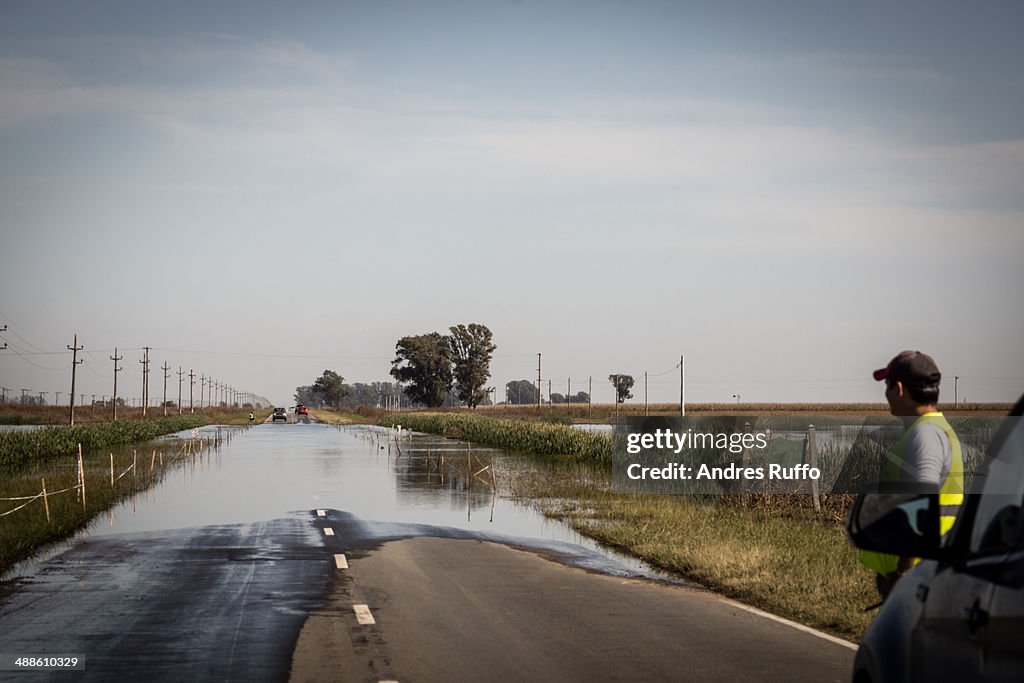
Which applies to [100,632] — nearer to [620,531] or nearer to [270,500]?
[620,531]

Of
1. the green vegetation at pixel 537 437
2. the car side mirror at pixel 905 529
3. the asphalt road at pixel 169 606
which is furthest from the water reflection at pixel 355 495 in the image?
the car side mirror at pixel 905 529

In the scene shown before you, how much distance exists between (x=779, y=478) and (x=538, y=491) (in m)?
7.05

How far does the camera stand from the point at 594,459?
43.3 metres

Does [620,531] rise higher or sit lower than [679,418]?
lower

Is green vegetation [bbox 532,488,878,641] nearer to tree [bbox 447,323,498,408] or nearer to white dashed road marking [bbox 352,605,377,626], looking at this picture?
white dashed road marking [bbox 352,605,377,626]

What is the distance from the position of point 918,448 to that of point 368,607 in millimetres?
8050

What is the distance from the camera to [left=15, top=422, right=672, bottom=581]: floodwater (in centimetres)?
2048

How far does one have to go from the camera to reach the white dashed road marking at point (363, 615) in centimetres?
1182

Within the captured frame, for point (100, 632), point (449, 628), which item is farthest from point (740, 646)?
point (100, 632)

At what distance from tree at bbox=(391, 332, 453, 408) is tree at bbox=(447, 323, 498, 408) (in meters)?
1.42

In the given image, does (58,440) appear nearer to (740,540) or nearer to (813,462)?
(813,462)

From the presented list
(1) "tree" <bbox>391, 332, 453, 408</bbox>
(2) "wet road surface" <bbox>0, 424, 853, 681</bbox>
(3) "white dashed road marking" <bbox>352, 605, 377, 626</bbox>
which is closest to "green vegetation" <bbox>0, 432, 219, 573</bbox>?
(2) "wet road surface" <bbox>0, 424, 853, 681</bbox>

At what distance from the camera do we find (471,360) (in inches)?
7160

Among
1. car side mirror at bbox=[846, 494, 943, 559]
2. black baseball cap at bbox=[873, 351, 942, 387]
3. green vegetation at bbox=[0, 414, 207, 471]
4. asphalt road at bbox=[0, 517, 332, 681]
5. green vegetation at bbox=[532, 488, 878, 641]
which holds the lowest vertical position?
asphalt road at bbox=[0, 517, 332, 681]
